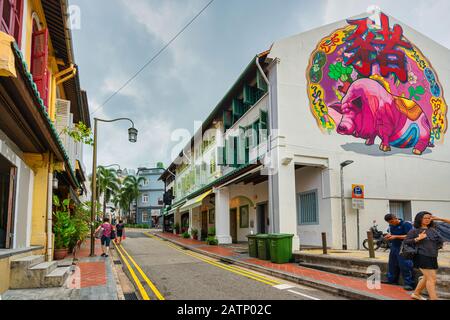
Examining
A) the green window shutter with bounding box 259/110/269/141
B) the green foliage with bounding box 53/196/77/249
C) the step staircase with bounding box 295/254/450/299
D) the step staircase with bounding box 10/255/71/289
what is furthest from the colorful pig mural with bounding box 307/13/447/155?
the step staircase with bounding box 10/255/71/289

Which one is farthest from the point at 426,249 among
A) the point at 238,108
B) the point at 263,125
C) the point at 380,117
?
the point at 238,108

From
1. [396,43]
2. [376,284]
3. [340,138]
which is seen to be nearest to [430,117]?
[396,43]

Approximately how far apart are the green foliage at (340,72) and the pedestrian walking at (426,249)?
33.0 ft

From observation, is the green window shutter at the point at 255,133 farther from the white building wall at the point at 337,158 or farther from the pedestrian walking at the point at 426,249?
the pedestrian walking at the point at 426,249

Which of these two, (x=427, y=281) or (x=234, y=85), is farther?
(x=234, y=85)

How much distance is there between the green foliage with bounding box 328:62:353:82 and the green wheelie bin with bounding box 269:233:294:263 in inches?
291

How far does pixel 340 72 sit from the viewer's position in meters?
15.4

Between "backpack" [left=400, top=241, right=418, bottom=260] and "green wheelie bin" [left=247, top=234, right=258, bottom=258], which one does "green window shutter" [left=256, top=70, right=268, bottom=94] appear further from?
"backpack" [left=400, top=241, right=418, bottom=260]

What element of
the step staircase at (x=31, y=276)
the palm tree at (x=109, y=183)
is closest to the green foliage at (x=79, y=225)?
the step staircase at (x=31, y=276)

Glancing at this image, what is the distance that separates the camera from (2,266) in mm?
6605

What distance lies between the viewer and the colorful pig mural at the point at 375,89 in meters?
15.3
